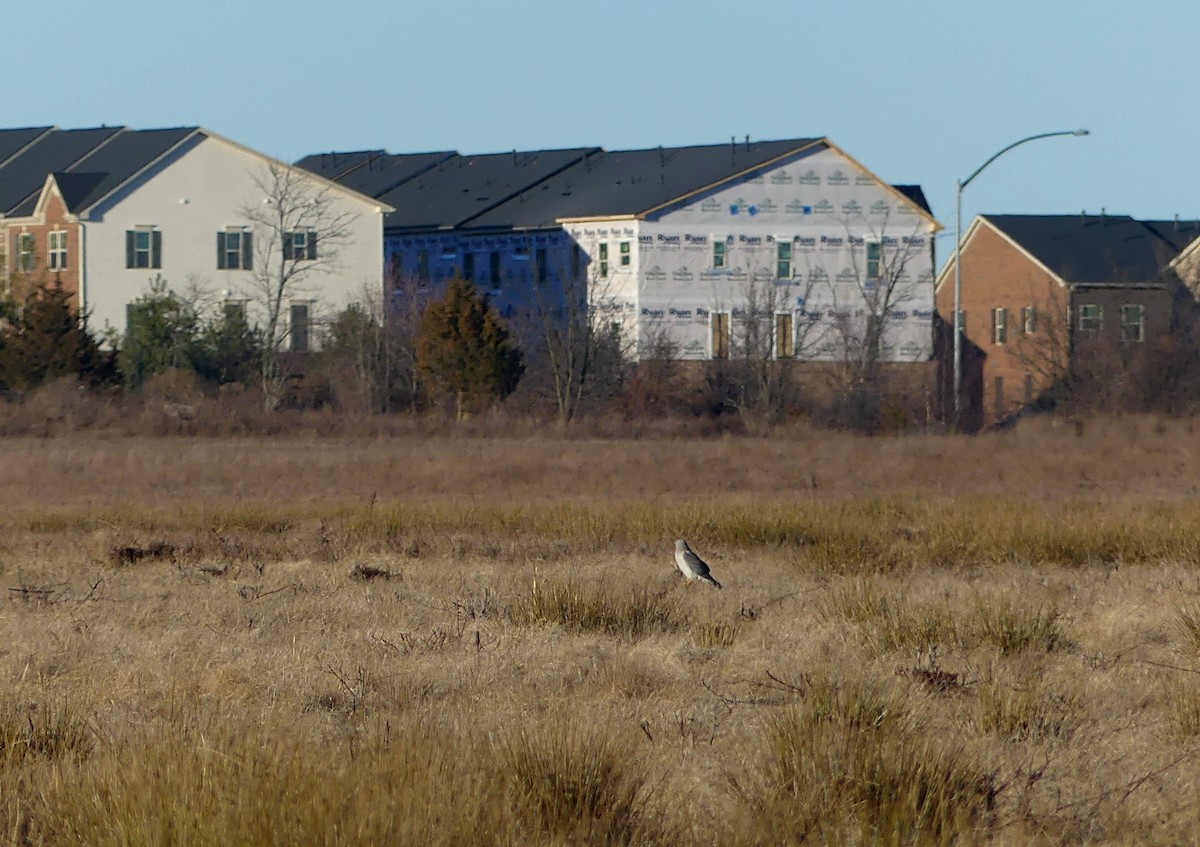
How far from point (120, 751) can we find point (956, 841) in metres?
3.40

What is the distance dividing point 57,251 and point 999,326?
36515 millimetres

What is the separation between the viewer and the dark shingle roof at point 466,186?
232 feet

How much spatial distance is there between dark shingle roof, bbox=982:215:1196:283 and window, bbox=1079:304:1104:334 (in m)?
1.78

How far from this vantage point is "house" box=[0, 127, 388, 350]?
58.4 meters

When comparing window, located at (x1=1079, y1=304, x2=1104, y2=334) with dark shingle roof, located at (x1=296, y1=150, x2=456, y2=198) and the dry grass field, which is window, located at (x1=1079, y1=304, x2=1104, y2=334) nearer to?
dark shingle roof, located at (x1=296, y1=150, x2=456, y2=198)

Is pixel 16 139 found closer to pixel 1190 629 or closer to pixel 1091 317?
pixel 1091 317

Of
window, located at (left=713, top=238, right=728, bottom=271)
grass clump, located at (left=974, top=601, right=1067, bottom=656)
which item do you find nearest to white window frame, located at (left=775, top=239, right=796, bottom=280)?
window, located at (left=713, top=238, right=728, bottom=271)

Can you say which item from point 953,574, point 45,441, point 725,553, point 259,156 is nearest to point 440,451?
point 45,441

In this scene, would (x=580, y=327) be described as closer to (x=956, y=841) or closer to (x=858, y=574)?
(x=858, y=574)

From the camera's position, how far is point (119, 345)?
5594 centimetres

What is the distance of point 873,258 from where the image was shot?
66.0 meters

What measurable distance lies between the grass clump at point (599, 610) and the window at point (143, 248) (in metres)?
47.3

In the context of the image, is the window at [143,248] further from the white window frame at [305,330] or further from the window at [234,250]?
the white window frame at [305,330]

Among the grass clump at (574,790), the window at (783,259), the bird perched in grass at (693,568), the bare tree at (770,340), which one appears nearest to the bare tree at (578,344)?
the bare tree at (770,340)
